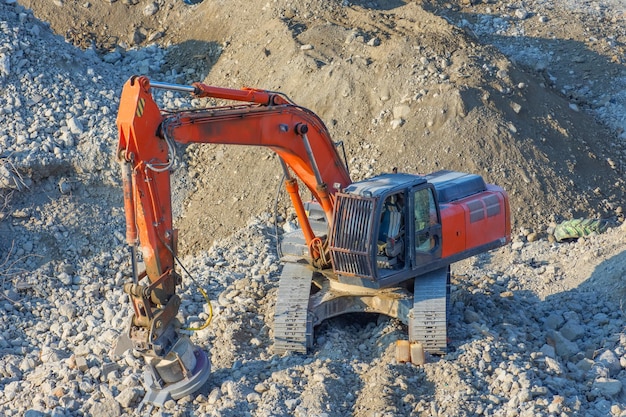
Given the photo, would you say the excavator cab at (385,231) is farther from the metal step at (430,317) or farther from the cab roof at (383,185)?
the metal step at (430,317)

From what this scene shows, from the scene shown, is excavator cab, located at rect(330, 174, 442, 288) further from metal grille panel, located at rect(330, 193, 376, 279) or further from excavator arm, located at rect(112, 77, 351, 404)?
excavator arm, located at rect(112, 77, 351, 404)

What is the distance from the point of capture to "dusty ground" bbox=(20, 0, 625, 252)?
56.6 feet

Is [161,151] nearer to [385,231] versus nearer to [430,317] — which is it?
[385,231]

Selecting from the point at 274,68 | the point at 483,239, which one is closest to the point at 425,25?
the point at 274,68

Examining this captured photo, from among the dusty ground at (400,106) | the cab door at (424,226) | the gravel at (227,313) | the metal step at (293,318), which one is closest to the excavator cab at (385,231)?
the cab door at (424,226)

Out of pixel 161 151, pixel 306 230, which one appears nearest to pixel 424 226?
pixel 306 230

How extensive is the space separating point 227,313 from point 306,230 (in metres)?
1.43

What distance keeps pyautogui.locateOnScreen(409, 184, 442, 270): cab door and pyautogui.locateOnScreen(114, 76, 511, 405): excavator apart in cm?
1

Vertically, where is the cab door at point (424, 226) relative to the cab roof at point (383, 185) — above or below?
below

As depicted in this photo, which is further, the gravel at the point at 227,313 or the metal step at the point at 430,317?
the metal step at the point at 430,317

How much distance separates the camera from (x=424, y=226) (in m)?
12.1

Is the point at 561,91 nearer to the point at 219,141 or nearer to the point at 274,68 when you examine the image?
the point at 274,68

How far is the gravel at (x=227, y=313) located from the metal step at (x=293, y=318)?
0.18 meters

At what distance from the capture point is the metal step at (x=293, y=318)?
39.1ft
